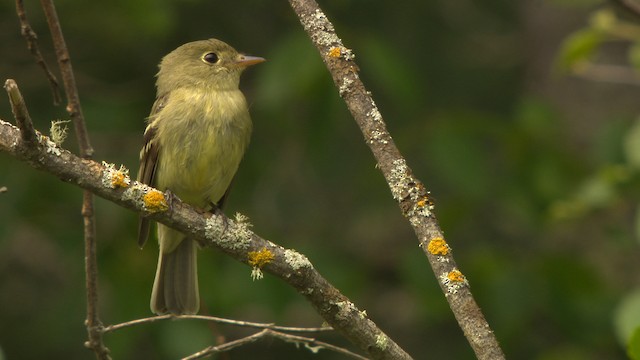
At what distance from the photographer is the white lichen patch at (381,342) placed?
10.3 feet

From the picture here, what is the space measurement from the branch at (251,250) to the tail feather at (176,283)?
1.66 meters

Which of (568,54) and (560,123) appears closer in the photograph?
(568,54)

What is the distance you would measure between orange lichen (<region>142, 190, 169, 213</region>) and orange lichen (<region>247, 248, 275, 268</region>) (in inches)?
11.6

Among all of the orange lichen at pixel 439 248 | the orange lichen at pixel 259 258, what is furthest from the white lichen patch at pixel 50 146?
the orange lichen at pixel 439 248

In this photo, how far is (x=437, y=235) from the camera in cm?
315

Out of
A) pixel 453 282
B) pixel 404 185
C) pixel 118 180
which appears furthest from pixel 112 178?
pixel 453 282

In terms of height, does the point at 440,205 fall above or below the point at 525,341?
above

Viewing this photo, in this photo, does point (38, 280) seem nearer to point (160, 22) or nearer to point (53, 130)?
point (160, 22)

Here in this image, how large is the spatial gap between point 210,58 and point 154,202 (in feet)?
7.66

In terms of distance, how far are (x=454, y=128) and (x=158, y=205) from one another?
124 inches

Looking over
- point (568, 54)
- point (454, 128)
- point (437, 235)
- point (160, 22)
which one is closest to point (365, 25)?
point (454, 128)

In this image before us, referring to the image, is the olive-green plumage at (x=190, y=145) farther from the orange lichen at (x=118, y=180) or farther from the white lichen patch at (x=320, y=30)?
the orange lichen at (x=118, y=180)

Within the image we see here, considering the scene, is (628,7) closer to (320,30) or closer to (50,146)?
(320,30)

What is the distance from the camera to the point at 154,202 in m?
3.08
